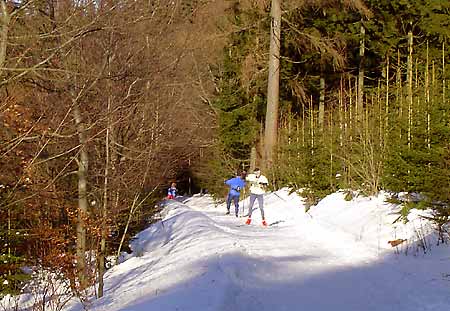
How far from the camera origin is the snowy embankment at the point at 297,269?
7250 mm

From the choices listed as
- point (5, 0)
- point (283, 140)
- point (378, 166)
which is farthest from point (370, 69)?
point (5, 0)

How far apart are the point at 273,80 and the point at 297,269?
49.0 feet

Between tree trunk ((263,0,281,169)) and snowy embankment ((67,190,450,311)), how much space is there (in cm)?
837

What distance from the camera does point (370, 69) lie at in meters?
27.5

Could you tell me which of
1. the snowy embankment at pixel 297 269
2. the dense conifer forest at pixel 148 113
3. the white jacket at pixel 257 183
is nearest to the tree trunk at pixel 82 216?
the dense conifer forest at pixel 148 113

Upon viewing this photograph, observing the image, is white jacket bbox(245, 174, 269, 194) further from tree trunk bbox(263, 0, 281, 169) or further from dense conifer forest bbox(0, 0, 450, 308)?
tree trunk bbox(263, 0, 281, 169)

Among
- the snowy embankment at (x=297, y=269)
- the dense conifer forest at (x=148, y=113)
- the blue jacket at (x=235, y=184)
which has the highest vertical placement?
the dense conifer forest at (x=148, y=113)

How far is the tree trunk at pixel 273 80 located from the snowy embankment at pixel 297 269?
27.5 feet

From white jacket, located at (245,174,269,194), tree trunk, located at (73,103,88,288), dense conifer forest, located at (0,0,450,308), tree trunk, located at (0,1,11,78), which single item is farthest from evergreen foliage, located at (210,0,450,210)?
tree trunk, located at (0,1,11,78)

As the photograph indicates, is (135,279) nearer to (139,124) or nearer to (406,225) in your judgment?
(139,124)

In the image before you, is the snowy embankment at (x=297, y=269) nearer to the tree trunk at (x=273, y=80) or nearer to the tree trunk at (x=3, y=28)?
the tree trunk at (x=3, y=28)

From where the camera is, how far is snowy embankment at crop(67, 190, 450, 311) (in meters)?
7.25

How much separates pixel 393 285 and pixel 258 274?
1.97 meters

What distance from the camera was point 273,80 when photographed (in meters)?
23.1
